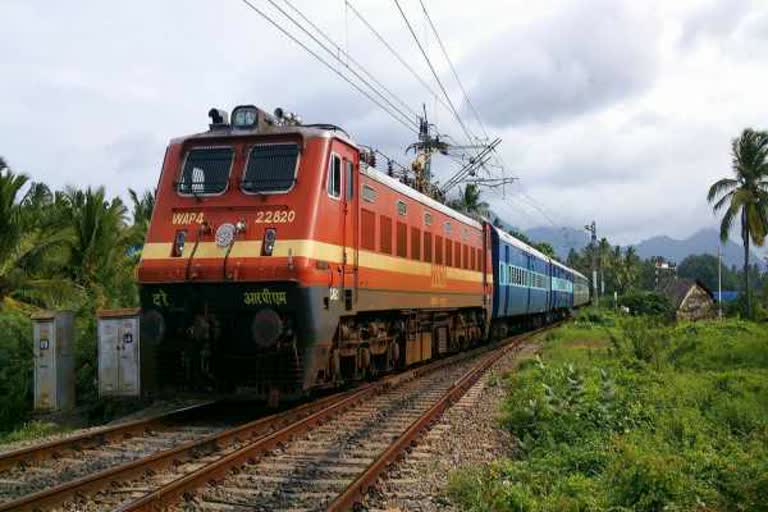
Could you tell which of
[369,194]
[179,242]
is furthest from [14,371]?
[369,194]

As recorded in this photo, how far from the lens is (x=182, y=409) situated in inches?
435

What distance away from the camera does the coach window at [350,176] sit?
11.1 metres

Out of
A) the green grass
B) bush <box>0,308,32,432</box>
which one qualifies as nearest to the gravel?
the green grass

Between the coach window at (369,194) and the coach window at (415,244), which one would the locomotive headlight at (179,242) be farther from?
the coach window at (415,244)

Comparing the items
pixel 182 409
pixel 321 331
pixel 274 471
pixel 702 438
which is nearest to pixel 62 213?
pixel 182 409

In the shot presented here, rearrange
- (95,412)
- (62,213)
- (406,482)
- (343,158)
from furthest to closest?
(62,213), (95,412), (343,158), (406,482)

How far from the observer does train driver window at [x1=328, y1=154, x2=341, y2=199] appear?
1061 centimetres

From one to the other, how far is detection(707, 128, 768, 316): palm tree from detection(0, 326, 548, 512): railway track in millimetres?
35545

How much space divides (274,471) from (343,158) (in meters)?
5.04

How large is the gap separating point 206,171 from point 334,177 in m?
1.82

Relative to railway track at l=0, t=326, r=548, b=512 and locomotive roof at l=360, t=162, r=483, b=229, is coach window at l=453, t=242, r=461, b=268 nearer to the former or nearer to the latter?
locomotive roof at l=360, t=162, r=483, b=229

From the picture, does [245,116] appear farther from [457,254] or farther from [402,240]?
[457,254]

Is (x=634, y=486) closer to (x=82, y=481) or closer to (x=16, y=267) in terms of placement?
(x=82, y=481)

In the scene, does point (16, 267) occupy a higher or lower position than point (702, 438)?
Result: higher
